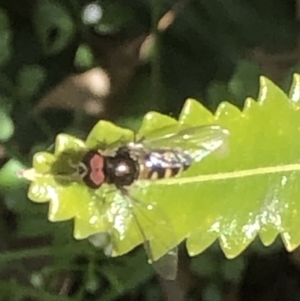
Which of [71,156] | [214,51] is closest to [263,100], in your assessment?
[71,156]

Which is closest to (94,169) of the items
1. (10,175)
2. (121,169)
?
(121,169)

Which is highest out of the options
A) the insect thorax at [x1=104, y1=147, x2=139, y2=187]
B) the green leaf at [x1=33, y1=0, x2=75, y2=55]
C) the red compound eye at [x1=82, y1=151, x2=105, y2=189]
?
the green leaf at [x1=33, y1=0, x2=75, y2=55]

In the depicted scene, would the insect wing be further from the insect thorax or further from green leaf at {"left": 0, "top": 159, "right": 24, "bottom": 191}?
green leaf at {"left": 0, "top": 159, "right": 24, "bottom": 191}

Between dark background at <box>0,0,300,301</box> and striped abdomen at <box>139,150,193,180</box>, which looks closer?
striped abdomen at <box>139,150,193,180</box>

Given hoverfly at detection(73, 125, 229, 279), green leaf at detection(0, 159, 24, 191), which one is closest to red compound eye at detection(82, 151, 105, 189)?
hoverfly at detection(73, 125, 229, 279)

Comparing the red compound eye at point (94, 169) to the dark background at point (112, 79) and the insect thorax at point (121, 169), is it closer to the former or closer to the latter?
the insect thorax at point (121, 169)

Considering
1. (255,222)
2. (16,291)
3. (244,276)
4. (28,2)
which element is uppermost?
(28,2)

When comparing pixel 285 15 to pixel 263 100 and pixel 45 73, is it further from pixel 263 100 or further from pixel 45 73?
pixel 263 100

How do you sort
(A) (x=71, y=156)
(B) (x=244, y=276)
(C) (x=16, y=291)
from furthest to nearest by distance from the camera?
(B) (x=244, y=276) < (C) (x=16, y=291) < (A) (x=71, y=156)
